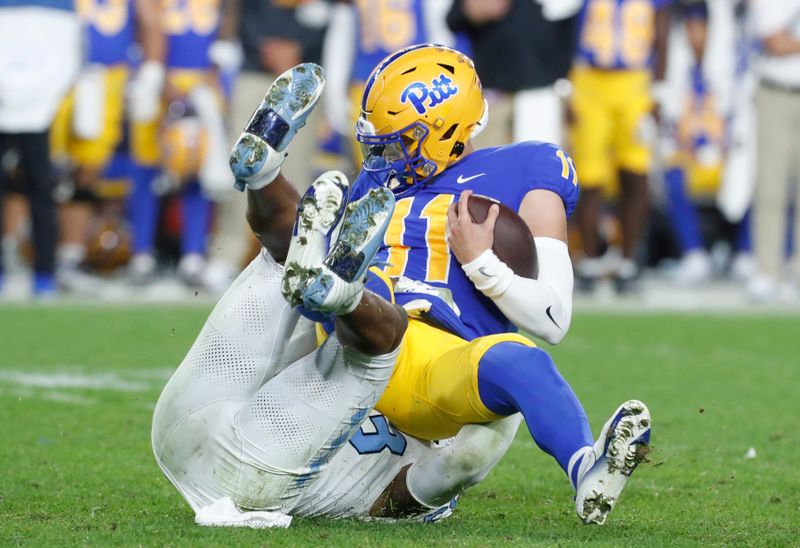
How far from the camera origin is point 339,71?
11.1 m

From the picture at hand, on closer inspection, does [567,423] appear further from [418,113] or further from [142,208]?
[142,208]

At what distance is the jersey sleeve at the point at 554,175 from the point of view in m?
3.57

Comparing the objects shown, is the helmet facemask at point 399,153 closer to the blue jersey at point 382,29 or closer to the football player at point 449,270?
the football player at point 449,270

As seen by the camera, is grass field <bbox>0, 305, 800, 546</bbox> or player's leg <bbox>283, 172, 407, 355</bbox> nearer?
player's leg <bbox>283, 172, 407, 355</bbox>

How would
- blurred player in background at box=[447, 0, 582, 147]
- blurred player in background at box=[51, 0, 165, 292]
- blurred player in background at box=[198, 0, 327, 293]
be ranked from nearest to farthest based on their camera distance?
blurred player in background at box=[447, 0, 582, 147], blurred player in background at box=[198, 0, 327, 293], blurred player in background at box=[51, 0, 165, 292]

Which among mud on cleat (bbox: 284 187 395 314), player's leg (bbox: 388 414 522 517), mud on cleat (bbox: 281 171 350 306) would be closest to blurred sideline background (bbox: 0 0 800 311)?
player's leg (bbox: 388 414 522 517)

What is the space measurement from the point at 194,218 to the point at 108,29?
1428 mm

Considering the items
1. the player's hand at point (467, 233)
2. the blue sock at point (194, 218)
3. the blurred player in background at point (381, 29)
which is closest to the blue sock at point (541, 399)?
the player's hand at point (467, 233)

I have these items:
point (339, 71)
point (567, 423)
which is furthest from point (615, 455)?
point (339, 71)

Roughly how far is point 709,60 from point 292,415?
8.89 metres

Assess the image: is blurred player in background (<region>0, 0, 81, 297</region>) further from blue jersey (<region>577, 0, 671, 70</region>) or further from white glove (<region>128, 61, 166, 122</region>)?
blue jersey (<region>577, 0, 671, 70</region>)

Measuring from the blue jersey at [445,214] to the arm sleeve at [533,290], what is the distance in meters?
0.12

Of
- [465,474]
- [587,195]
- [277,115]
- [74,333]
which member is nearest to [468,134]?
[277,115]

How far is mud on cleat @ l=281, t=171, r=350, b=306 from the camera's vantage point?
3002mm
